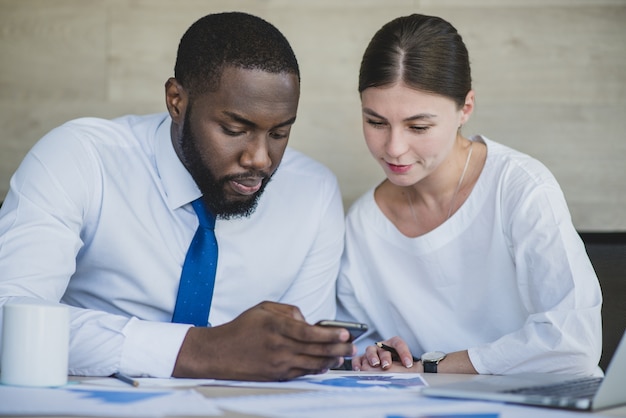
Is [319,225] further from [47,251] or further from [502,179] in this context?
[47,251]

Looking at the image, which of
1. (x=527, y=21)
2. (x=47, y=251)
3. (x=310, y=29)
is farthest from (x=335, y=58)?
(x=47, y=251)

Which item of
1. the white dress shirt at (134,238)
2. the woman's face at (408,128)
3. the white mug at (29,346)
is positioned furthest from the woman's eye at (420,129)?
the white mug at (29,346)

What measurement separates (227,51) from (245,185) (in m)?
0.29

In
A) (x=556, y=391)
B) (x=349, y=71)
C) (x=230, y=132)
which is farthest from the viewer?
(x=349, y=71)

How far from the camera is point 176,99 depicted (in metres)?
2.01

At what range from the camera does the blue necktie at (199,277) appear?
1947mm

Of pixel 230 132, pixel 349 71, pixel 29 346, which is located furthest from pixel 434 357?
pixel 349 71

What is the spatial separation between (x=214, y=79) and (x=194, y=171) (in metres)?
0.22

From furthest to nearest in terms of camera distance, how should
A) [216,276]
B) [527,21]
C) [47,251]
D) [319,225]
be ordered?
1. [527,21]
2. [319,225]
3. [216,276]
4. [47,251]

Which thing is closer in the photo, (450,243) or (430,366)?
(430,366)

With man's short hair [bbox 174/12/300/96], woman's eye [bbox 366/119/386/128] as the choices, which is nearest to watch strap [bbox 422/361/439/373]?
woman's eye [bbox 366/119/386/128]

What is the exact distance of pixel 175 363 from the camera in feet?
5.00

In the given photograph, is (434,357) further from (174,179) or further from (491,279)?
(174,179)

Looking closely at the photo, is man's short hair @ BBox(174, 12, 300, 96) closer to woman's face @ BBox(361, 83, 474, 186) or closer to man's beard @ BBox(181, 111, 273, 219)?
man's beard @ BBox(181, 111, 273, 219)
